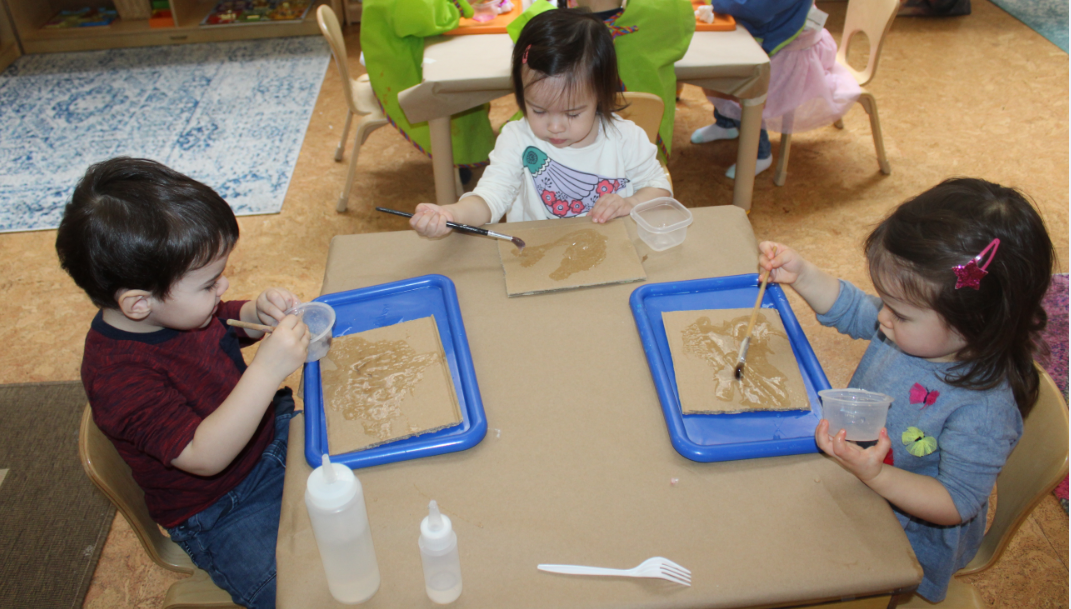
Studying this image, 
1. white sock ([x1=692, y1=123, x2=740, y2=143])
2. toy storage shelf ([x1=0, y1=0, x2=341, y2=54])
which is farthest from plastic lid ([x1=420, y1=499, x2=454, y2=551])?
toy storage shelf ([x1=0, y1=0, x2=341, y2=54])

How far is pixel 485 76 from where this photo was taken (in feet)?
6.26

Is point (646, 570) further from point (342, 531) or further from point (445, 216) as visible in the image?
point (445, 216)

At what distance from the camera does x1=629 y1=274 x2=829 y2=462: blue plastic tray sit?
856 mm

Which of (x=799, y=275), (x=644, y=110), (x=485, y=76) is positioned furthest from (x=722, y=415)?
→ (x=485, y=76)

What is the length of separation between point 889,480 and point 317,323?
78 centimetres

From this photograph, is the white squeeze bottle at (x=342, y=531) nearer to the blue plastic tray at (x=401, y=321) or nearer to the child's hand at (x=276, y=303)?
the blue plastic tray at (x=401, y=321)

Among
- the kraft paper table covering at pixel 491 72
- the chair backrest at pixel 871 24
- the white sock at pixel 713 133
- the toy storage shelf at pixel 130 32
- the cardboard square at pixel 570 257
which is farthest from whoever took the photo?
the toy storage shelf at pixel 130 32

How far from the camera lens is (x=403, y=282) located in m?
1.11

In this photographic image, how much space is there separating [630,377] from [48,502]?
58.2 inches

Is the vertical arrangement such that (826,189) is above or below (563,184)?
below

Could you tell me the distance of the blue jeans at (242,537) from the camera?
1.00 metres

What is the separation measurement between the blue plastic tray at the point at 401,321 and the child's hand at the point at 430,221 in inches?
4.0

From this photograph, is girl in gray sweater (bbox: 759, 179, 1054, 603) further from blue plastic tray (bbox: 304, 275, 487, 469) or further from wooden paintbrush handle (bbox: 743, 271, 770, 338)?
blue plastic tray (bbox: 304, 275, 487, 469)

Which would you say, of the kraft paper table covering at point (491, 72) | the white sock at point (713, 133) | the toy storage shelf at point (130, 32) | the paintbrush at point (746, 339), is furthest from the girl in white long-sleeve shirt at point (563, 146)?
the toy storage shelf at point (130, 32)
